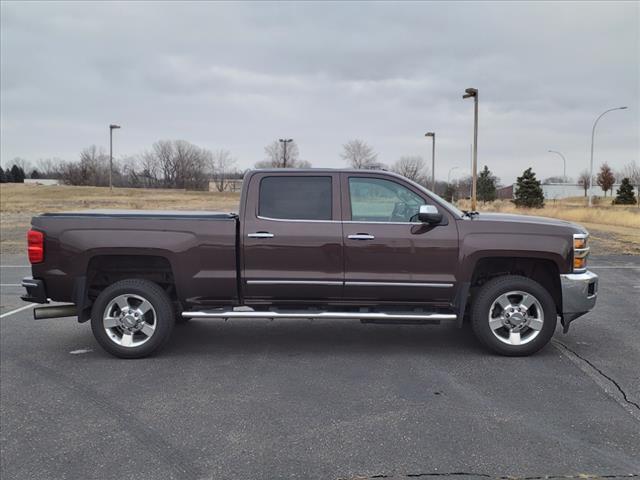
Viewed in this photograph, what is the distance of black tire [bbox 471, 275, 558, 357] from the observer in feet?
17.3

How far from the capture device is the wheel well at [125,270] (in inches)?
217

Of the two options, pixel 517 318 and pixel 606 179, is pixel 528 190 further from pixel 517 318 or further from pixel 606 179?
pixel 517 318

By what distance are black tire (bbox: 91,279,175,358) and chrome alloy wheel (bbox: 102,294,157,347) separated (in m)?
0.02

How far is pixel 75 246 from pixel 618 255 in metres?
14.3

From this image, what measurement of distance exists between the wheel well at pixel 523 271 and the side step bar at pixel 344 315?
60 cm

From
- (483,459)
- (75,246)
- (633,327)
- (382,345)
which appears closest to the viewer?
(483,459)

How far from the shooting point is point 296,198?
554 cm

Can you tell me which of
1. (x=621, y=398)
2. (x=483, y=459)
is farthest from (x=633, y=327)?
(x=483, y=459)

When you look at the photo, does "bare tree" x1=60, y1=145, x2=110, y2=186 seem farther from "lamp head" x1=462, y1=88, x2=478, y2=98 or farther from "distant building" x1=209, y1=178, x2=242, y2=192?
"lamp head" x1=462, y1=88, x2=478, y2=98

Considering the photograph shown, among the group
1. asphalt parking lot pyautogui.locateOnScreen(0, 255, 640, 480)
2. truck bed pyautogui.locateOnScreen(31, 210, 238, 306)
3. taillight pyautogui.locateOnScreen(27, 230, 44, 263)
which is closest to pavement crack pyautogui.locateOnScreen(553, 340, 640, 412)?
asphalt parking lot pyautogui.locateOnScreen(0, 255, 640, 480)

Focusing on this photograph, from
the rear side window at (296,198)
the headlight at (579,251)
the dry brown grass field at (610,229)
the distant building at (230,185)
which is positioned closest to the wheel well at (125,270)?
the rear side window at (296,198)

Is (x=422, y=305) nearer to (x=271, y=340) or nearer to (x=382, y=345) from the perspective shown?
(x=382, y=345)

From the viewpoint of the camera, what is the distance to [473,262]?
532cm

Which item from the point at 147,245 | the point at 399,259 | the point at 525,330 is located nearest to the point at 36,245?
the point at 147,245
